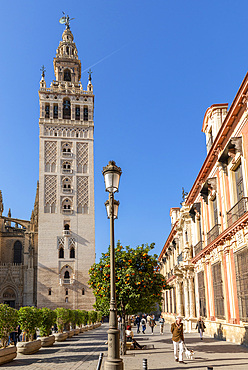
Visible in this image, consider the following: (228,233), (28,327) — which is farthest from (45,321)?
(228,233)

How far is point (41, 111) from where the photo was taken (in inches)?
2338

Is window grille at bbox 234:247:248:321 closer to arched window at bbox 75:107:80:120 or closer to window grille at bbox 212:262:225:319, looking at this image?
window grille at bbox 212:262:225:319

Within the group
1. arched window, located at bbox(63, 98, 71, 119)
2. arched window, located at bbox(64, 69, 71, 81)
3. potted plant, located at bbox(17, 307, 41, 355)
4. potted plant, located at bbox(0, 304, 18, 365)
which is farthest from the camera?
arched window, located at bbox(64, 69, 71, 81)

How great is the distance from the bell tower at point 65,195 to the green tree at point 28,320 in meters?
35.4

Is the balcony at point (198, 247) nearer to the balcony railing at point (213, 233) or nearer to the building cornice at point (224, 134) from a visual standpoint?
the balcony railing at point (213, 233)

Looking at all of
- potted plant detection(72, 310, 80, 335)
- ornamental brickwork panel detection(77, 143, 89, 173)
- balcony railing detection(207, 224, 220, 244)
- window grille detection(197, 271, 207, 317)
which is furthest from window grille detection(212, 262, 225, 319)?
ornamental brickwork panel detection(77, 143, 89, 173)

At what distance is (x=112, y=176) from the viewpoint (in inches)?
428

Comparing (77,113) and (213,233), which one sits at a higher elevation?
(77,113)

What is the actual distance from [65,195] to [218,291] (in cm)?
3775

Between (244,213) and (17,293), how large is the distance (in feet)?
157

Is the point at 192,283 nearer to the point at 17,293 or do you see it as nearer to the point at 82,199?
the point at 82,199

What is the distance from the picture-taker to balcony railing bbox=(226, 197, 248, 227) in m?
15.7

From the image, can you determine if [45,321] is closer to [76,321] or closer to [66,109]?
[76,321]

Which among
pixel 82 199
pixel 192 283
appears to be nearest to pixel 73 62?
pixel 82 199
